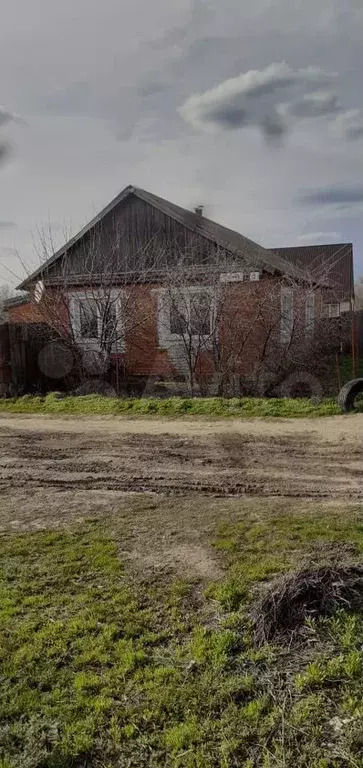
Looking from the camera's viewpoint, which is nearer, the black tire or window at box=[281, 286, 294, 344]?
the black tire

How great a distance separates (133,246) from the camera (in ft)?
55.1

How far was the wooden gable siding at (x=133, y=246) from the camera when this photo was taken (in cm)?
1481

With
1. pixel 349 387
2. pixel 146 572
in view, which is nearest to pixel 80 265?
pixel 349 387

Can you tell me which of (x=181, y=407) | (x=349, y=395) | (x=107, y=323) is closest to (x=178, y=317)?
(x=107, y=323)

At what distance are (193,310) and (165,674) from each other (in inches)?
387

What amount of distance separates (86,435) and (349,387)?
4571 millimetres

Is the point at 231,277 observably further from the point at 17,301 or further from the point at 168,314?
the point at 17,301

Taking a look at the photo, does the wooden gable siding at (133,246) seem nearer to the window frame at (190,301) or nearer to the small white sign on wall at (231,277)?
the small white sign on wall at (231,277)

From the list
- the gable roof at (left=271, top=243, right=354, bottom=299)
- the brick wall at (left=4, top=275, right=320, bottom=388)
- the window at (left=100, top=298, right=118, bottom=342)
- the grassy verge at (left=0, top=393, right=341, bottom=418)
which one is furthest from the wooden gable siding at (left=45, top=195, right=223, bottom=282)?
the gable roof at (left=271, top=243, right=354, bottom=299)

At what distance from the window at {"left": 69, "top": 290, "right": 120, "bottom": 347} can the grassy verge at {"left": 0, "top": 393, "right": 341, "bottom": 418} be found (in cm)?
216

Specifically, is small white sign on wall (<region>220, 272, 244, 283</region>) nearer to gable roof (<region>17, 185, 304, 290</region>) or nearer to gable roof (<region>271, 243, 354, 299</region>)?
gable roof (<region>17, 185, 304, 290</region>)

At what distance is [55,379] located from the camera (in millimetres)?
13570

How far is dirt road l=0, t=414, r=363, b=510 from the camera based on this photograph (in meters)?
6.02

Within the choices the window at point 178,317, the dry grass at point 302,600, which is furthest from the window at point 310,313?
the dry grass at point 302,600
